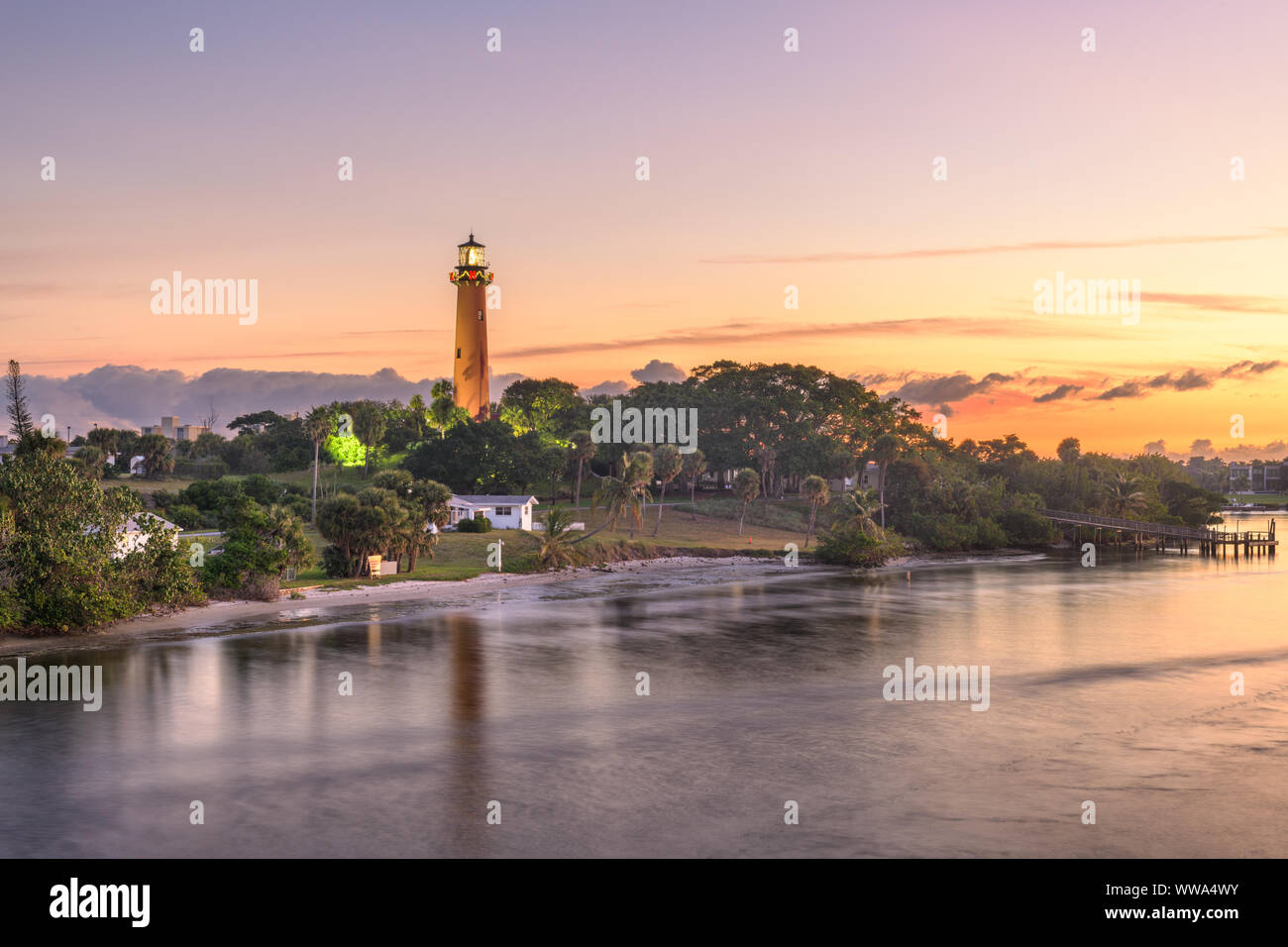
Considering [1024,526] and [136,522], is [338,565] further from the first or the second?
[1024,526]

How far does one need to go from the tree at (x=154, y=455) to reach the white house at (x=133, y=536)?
229 feet

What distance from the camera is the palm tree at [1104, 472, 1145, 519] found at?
12419 cm

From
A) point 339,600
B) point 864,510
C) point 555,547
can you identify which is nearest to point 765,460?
point 864,510

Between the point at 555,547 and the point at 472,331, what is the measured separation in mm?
51201

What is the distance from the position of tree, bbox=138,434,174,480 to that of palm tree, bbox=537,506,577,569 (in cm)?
5672

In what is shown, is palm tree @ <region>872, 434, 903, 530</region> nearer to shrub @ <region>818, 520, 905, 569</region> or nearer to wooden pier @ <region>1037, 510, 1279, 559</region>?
shrub @ <region>818, 520, 905, 569</region>

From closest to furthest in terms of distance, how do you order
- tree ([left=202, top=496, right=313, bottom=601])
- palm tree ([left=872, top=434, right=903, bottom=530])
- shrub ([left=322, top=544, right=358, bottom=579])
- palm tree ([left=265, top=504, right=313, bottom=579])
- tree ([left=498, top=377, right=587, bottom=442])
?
1. tree ([left=202, top=496, right=313, bottom=601])
2. palm tree ([left=265, top=504, right=313, bottom=579])
3. shrub ([left=322, top=544, right=358, bottom=579])
4. palm tree ([left=872, top=434, right=903, bottom=530])
5. tree ([left=498, top=377, right=587, bottom=442])

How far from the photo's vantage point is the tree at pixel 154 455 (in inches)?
4350

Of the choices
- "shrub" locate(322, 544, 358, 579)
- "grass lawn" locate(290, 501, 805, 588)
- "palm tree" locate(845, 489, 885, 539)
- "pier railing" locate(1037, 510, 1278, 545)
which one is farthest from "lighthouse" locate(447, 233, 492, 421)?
"pier railing" locate(1037, 510, 1278, 545)

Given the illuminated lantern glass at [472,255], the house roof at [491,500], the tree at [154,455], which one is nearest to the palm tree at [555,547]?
the house roof at [491,500]

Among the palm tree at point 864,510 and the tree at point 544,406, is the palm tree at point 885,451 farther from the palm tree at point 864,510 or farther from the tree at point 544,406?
the tree at point 544,406
